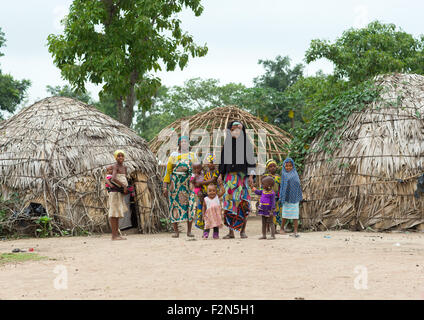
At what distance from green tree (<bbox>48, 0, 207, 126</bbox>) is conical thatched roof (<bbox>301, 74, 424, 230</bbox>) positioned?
20.1 feet

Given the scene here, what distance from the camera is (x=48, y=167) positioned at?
9.85m

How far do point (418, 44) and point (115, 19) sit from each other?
12.1m

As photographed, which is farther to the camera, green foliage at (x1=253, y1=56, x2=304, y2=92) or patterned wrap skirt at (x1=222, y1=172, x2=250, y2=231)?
green foliage at (x1=253, y1=56, x2=304, y2=92)

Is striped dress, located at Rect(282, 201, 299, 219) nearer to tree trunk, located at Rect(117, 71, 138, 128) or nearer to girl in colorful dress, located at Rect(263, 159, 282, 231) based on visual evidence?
girl in colorful dress, located at Rect(263, 159, 282, 231)

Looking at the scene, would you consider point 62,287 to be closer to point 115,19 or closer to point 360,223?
point 360,223

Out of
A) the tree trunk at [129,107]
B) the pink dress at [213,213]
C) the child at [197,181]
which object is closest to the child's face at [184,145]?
the child at [197,181]

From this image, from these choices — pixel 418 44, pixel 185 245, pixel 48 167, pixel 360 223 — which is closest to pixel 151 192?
pixel 48 167

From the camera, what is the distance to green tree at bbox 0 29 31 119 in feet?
81.6

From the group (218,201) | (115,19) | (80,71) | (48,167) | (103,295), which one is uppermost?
(115,19)

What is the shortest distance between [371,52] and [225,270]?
1457 centimetres

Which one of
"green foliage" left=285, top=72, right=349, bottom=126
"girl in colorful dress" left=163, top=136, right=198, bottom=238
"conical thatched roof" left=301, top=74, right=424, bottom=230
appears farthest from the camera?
"green foliage" left=285, top=72, right=349, bottom=126

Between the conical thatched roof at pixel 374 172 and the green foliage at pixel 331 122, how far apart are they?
131 millimetres

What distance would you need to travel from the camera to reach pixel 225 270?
5387 mm

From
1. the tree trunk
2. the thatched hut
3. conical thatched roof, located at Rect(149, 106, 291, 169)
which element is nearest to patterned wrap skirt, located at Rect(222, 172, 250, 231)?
the thatched hut
